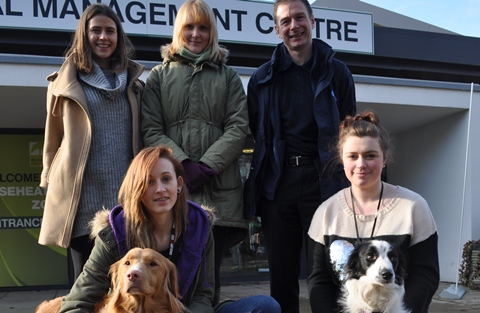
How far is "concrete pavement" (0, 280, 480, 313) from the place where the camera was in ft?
19.9

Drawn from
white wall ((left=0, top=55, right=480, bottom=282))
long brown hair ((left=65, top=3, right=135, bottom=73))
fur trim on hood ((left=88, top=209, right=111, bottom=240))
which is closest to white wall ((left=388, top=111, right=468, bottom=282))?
white wall ((left=0, top=55, right=480, bottom=282))

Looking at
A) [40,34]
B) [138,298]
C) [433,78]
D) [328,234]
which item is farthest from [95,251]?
[433,78]

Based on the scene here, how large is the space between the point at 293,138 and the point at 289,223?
52 cm

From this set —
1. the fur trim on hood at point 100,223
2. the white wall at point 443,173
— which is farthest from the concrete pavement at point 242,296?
the fur trim on hood at point 100,223

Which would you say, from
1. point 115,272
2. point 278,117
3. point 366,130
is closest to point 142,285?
point 115,272

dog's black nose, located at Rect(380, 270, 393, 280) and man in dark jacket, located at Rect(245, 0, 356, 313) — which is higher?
man in dark jacket, located at Rect(245, 0, 356, 313)

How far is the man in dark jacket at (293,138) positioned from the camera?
10.5 feet

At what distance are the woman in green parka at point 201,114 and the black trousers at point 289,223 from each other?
19 centimetres

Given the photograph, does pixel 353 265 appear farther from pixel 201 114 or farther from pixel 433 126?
pixel 433 126

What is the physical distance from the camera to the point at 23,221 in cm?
778

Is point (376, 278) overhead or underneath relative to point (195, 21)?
underneath

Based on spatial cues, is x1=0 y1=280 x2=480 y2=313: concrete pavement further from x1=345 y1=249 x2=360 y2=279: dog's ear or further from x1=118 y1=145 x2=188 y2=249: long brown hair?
x1=118 y1=145 x2=188 y2=249: long brown hair

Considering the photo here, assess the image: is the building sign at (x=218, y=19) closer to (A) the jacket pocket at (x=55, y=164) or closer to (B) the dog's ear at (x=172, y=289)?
(A) the jacket pocket at (x=55, y=164)

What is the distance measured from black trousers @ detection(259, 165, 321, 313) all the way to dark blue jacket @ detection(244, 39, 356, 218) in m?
0.06
